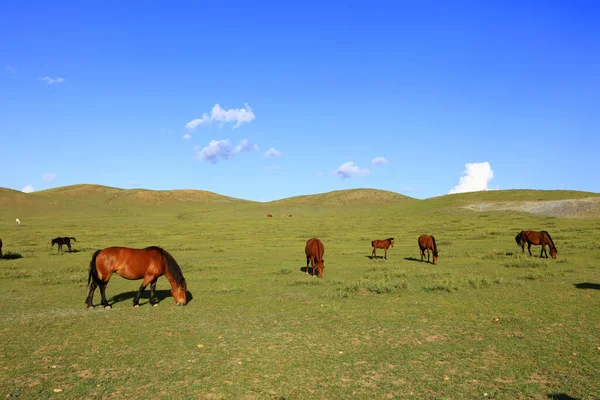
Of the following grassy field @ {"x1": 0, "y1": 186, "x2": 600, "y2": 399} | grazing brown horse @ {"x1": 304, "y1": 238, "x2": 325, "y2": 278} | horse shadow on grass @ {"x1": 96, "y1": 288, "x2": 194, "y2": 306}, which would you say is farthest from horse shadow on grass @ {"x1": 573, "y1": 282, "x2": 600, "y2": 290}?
horse shadow on grass @ {"x1": 96, "y1": 288, "x2": 194, "y2": 306}

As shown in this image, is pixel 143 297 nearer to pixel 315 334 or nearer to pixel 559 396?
pixel 315 334

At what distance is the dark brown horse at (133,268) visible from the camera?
11.9 m

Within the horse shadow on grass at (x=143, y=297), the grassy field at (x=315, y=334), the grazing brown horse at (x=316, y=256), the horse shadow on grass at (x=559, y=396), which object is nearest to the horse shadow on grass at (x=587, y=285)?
the grassy field at (x=315, y=334)

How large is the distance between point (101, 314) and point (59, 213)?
295ft

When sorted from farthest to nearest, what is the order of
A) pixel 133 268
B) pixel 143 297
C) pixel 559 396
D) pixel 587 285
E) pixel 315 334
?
pixel 587 285
pixel 143 297
pixel 133 268
pixel 315 334
pixel 559 396

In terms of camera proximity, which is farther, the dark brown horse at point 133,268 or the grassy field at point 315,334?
the dark brown horse at point 133,268

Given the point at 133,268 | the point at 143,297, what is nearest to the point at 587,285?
the point at 133,268

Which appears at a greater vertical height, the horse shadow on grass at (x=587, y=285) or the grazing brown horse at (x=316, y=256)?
the grazing brown horse at (x=316, y=256)

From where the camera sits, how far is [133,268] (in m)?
12.0

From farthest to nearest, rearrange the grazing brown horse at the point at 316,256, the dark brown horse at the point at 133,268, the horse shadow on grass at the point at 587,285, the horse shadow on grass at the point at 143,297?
the grazing brown horse at the point at 316,256 → the horse shadow on grass at the point at 587,285 → the horse shadow on grass at the point at 143,297 → the dark brown horse at the point at 133,268

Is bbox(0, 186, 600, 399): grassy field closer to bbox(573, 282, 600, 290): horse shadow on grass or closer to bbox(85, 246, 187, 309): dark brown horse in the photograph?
bbox(573, 282, 600, 290): horse shadow on grass

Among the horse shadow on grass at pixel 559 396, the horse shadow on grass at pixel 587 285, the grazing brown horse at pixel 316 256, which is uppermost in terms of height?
the grazing brown horse at pixel 316 256

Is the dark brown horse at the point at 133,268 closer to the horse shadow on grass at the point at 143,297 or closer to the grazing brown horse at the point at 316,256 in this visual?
the horse shadow on grass at the point at 143,297

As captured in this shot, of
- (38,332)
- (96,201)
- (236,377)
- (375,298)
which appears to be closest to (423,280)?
(375,298)
